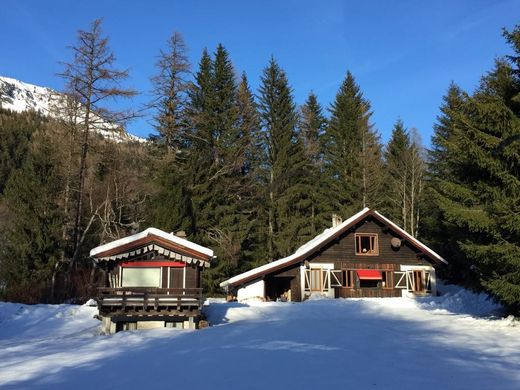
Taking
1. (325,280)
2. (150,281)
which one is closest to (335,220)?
(325,280)

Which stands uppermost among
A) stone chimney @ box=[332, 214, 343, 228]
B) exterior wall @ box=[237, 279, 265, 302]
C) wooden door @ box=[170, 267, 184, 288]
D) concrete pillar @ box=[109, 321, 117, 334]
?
stone chimney @ box=[332, 214, 343, 228]

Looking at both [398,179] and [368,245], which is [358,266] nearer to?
→ [368,245]

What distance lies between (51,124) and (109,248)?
1340 cm

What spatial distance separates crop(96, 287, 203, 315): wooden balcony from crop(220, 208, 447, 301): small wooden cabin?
36.3 ft

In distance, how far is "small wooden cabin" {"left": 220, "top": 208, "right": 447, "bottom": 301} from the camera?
29750 mm

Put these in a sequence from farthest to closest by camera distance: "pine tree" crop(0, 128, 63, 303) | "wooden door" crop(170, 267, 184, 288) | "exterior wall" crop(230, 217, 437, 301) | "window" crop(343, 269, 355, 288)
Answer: "window" crop(343, 269, 355, 288)
"exterior wall" crop(230, 217, 437, 301)
"pine tree" crop(0, 128, 63, 303)
"wooden door" crop(170, 267, 184, 288)

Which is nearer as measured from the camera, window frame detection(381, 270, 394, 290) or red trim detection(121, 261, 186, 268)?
red trim detection(121, 261, 186, 268)

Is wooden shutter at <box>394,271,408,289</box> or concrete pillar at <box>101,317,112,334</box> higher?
wooden shutter at <box>394,271,408,289</box>

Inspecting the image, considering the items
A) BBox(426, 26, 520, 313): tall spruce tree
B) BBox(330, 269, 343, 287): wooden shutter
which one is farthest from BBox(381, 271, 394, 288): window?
BBox(426, 26, 520, 313): tall spruce tree

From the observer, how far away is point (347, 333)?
15.1 meters

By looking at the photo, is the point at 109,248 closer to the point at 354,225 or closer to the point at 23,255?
the point at 23,255

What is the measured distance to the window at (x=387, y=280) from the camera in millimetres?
31422

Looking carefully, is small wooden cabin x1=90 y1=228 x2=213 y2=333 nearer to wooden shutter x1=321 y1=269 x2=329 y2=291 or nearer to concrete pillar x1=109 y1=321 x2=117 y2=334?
concrete pillar x1=109 y1=321 x2=117 y2=334

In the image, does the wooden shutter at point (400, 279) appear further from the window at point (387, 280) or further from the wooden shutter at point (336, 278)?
the wooden shutter at point (336, 278)
